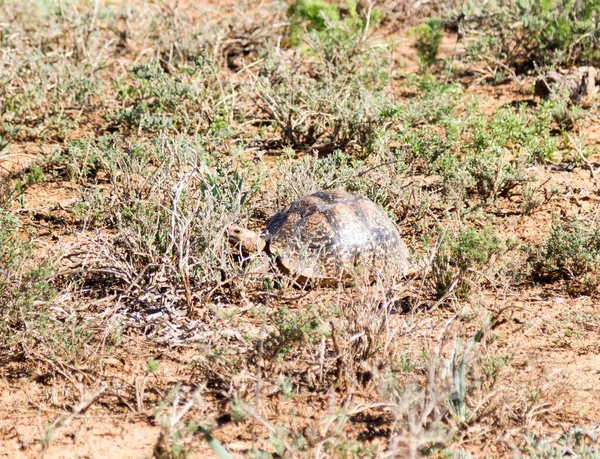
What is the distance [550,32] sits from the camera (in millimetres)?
7719

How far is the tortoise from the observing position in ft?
14.8

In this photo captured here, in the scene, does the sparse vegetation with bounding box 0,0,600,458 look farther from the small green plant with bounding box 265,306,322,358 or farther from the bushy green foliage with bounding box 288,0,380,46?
the bushy green foliage with bounding box 288,0,380,46

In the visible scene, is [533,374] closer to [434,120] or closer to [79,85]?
[434,120]

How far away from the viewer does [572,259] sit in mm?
4688

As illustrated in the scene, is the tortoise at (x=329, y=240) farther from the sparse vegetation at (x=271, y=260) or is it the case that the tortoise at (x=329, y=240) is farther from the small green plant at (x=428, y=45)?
the small green plant at (x=428, y=45)

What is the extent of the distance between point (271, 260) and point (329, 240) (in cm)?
38

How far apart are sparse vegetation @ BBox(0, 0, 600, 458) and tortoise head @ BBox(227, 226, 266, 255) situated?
0.23 ft

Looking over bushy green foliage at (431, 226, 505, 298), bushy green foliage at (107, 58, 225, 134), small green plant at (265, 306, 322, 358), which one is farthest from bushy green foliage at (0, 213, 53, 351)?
bushy green foliage at (107, 58, 225, 134)

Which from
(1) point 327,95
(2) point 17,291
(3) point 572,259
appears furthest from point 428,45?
(2) point 17,291

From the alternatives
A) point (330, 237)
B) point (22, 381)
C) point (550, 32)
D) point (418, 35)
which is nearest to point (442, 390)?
point (330, 237)

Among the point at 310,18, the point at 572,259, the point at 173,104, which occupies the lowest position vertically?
the point at 572,259

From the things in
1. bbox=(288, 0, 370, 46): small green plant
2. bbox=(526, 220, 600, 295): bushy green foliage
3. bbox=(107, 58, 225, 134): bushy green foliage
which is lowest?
bbox=(526, 220, 600, 295): bushy green foliage

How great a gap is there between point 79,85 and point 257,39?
2.18m

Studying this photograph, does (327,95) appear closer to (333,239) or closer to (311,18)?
(333,239)
